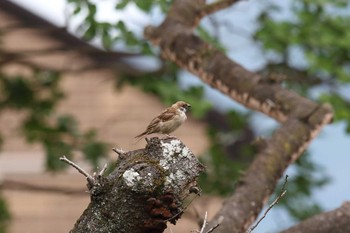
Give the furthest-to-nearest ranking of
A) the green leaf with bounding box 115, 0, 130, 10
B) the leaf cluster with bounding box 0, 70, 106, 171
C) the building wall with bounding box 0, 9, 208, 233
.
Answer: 1. the building wall with bounding box 0, 9, 208, 233
2. the leaf cluster with bounding box 0, 70, 106, 171
3. the green leaf with bounding box 115, 0, 130, 10

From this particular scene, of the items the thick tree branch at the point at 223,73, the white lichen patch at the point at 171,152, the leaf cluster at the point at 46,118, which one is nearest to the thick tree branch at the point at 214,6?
the thick tree branch at the point at 223,73

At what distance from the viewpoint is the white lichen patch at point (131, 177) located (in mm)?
3861

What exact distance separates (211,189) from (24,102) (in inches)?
105

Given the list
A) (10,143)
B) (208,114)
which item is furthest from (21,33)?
(208,114)

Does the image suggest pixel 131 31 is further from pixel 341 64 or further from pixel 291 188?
pixel 291 188

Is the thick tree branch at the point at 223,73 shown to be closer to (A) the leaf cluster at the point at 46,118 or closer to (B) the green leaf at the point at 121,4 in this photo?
(B) the green leaf at the point at 121,4

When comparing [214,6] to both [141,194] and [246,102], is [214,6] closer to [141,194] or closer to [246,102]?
[246,102]

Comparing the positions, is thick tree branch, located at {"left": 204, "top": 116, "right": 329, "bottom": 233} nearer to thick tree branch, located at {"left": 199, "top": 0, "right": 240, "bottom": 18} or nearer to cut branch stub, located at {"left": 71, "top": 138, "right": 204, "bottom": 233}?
thick tree branch, located at {"left": 199, "top": 0, "right": 240, "bottom": 18}

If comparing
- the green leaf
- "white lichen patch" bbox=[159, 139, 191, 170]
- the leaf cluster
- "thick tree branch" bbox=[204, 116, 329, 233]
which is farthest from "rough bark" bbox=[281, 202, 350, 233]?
the leaf cluster

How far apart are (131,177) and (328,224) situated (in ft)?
9.27

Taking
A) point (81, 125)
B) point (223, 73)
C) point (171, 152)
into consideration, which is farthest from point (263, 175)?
point (81, 125)

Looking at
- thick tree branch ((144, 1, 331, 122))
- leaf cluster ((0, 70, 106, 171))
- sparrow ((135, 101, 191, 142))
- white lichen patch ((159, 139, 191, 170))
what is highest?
leaf cluster ((0, 70, 106, 171))

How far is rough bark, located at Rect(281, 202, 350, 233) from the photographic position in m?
6.41

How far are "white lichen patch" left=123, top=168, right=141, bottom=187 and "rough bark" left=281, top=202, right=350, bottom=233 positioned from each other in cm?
269
